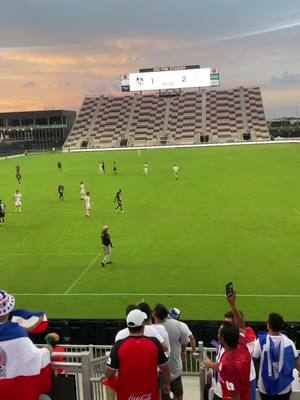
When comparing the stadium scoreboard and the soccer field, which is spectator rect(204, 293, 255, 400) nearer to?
the soccer field

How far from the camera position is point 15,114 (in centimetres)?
11581

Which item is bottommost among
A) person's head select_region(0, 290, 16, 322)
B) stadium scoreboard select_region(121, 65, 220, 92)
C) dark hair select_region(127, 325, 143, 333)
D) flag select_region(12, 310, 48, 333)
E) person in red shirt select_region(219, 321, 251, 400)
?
person in red shirt select_region(219, 321, 251, 400)

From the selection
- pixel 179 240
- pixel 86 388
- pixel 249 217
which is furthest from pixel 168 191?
pixel 86 388

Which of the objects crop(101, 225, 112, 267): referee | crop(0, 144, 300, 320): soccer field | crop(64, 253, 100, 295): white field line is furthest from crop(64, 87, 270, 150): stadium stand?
crop(101, 225, 112, 267): referee

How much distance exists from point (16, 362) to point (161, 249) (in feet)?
52.1

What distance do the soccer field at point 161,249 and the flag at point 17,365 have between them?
9.48 metres

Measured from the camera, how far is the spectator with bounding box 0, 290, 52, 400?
13.0 feet

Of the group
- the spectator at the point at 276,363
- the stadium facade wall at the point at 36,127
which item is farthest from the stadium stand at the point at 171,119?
the spectator at the point at 276,363

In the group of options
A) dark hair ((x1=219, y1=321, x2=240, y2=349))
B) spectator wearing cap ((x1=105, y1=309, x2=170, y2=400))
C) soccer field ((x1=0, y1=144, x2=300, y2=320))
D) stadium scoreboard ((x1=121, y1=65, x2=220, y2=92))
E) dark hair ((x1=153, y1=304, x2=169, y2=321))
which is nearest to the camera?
spectator wearing cap ((x1=105, y1=309, x2=170, y2=400))

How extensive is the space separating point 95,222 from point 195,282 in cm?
1073

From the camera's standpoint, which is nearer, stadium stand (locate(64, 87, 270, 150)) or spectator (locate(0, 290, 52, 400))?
spectator (locate(0, 290, 52, 400))

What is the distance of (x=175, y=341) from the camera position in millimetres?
6141

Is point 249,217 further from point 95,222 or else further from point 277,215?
point 95,222

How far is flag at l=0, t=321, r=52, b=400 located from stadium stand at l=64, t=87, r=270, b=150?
102582 mm
